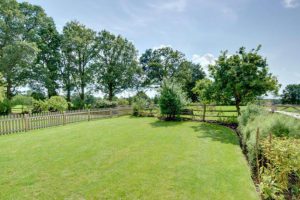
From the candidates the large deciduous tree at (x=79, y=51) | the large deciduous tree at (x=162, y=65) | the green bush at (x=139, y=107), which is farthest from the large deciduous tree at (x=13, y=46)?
the large deciduous tree at (x=162, y=65)

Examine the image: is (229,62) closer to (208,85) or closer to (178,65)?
(208,85)

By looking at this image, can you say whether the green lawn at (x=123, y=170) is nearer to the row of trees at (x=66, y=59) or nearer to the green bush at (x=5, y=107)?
the green bush at (x=5, y=107)

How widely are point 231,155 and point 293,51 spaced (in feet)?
27.0

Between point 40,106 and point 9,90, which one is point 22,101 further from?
point 40,106

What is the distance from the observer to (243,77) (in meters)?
11.3

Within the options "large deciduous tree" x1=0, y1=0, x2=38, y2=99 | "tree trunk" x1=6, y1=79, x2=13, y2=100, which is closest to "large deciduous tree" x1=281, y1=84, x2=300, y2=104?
"large deciduous tree" x1=0, y1=0, x2=38, y2=99

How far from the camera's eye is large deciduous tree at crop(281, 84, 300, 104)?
45.2m

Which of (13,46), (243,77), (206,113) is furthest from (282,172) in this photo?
(13,46)

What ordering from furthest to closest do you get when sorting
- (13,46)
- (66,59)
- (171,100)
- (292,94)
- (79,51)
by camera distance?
(292,94), (79,51), (66,59), (13,46), (171,100)

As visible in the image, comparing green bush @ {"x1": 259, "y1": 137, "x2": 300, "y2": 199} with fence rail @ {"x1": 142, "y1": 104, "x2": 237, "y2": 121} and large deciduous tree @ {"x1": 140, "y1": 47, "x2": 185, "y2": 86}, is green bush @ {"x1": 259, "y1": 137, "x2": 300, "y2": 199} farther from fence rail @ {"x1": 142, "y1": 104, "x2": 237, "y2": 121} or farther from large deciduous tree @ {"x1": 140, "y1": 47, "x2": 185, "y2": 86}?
large deciduous tree @ {"x1": 140, "y1": 47, "x2": 185, "y2": 86}

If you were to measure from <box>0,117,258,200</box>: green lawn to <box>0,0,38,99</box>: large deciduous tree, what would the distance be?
15.0 m

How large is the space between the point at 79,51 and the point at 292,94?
50203mm

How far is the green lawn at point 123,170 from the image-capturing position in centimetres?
359

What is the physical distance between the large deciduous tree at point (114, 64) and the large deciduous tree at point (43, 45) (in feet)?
18.5
